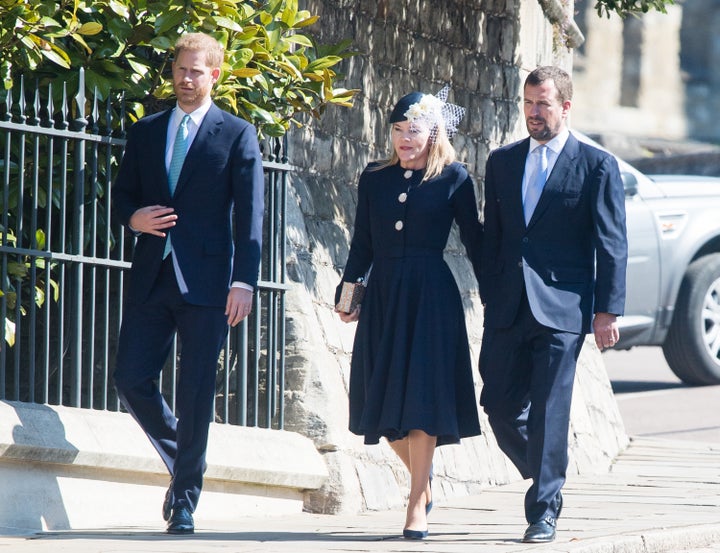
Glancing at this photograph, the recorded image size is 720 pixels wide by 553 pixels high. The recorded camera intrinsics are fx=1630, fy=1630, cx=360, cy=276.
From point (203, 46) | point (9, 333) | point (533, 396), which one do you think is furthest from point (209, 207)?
point (533, 396)

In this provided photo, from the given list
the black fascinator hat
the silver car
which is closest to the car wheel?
the silver car

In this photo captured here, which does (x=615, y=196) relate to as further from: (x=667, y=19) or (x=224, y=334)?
(x=667, y=19)

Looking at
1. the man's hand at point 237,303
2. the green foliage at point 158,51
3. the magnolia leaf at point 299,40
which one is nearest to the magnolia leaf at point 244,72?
the green foliage at point 158,51

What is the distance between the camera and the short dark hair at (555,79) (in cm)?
623

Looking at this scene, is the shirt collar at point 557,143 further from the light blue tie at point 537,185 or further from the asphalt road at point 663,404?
the asphalt road at point 663,404

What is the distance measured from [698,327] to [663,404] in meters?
0.73

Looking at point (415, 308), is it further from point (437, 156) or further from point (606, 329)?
point (606, 329)

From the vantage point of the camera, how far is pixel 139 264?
6.29m

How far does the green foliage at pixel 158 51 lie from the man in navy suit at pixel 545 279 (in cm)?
121

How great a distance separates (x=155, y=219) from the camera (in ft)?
20.3

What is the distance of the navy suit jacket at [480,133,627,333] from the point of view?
6.18m

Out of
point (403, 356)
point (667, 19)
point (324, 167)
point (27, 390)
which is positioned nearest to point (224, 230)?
point (403, 356)

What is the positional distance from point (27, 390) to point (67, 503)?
85 centimetres

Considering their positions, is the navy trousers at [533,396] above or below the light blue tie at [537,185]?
below
